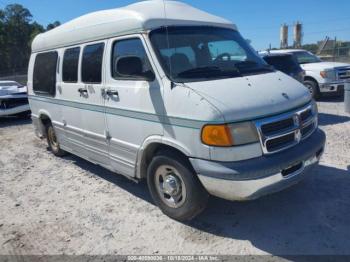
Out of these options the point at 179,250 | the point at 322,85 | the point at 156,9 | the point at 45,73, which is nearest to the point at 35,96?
the point at 45,73

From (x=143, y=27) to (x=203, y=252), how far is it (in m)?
2.63

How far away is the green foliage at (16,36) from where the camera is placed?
5422cm

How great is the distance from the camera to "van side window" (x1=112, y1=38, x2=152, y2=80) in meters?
4.02

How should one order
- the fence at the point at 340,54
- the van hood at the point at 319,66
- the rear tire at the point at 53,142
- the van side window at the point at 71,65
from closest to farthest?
the van side window at the point at 71,65 < the rear tire at the point at 53,142 < the van hood at the point at 319,66 < the fence at the point at 340,54

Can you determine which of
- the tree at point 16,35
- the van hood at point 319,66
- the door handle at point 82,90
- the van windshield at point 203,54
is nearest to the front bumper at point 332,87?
the van hood at point 319,66

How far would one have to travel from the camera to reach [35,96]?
23.4 feet

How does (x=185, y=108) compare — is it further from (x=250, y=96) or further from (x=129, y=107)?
(x=129, y=107)

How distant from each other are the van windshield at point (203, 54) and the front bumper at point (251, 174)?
1.03 meters

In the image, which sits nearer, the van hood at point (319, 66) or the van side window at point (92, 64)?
the van side window at point (92, 64)

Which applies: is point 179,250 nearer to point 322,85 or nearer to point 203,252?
point 203,252

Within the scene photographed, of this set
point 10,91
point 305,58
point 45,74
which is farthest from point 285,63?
point 10,91

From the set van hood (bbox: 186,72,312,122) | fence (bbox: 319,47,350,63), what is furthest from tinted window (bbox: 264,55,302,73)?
fence (bbox: 319,47,350,63)

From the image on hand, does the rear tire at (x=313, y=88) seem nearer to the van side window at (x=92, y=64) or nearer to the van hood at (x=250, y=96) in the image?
the van hood at (x=250, y=96)

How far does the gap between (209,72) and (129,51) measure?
1.09 m
